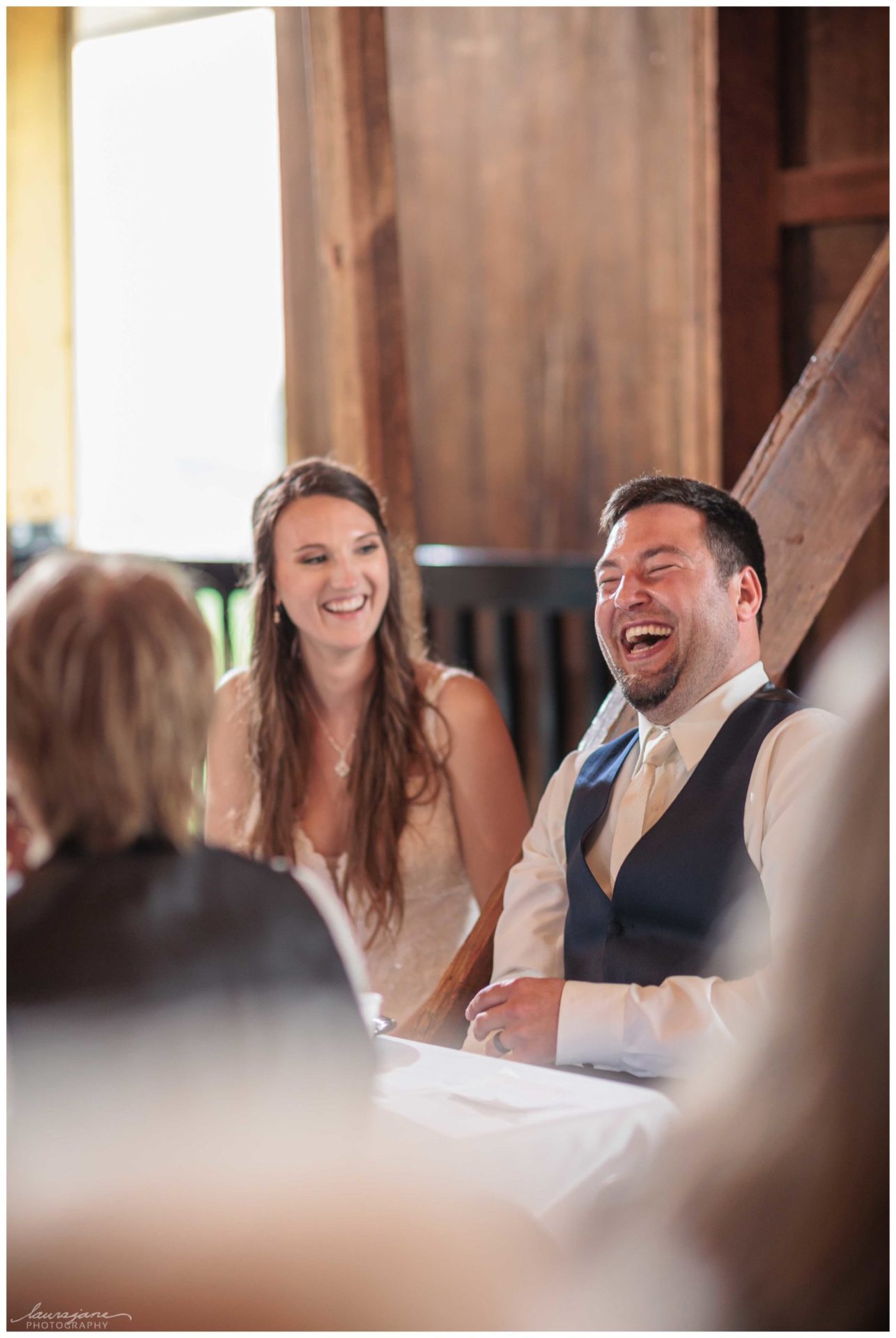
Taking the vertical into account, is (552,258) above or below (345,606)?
above

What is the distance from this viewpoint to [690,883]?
1.67 metres

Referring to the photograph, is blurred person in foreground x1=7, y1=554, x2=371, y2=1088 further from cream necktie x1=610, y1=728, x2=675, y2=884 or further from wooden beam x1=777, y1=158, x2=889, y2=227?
wooden beam x1=777, y1=158, x2=889, y2=227

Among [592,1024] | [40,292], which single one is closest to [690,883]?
[592,1024]

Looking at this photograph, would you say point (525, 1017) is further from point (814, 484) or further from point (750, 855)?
point (814, 484)

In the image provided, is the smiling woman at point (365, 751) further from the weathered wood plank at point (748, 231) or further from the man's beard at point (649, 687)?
the weathered wood plank at point (748, 231)

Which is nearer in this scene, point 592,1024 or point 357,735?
point 592,1024

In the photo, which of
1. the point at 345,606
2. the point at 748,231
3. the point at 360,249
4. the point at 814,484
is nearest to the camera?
the point at 814,484

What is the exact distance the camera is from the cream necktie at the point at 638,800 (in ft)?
5.90

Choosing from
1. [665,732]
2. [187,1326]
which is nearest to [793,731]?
[665,732]

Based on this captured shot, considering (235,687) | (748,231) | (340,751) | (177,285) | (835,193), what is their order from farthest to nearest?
(177,285) < (748,231) < (835,193) < (235,687) < (340,751)

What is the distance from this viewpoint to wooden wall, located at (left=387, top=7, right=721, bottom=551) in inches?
141

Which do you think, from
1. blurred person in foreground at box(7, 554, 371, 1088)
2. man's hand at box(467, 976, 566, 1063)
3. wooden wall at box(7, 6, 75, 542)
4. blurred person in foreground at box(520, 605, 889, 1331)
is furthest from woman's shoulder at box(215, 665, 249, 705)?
wooden wall at box(7, 6, 75, 542)

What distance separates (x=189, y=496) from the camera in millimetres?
5465

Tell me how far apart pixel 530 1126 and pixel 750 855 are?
494 millimetres
